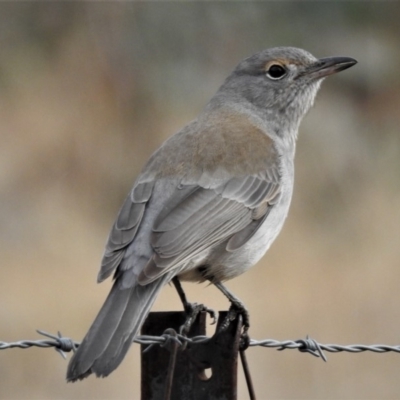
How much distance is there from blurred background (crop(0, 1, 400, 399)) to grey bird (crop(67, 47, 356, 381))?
11.1ft

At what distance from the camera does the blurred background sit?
33.8ft

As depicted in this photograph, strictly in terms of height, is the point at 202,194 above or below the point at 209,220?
above

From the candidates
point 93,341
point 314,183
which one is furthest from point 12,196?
point 93,341

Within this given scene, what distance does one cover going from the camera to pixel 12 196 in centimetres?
1303

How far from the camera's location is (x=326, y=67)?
7.13 m

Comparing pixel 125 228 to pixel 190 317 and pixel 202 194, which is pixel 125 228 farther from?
pixel 190 317

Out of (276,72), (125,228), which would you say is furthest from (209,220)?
(276,72)

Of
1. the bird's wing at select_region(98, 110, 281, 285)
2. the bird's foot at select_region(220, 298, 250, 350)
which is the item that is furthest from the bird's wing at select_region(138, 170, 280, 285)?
the bird's foot at select_region(220, 298, 250, 350)

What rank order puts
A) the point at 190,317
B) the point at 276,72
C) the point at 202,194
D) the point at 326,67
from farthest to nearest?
the point at 276,72 < the point at 326,67 < the point at 202,194 < the point at 190,317

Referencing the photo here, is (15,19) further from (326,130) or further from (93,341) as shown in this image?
(93,341)

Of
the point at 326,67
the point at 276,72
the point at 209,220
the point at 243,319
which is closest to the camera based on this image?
the point at 243,319

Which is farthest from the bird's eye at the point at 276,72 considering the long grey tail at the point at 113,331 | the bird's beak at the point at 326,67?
the long grey tail at the point at 113,331

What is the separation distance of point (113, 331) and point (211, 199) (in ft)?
4.56

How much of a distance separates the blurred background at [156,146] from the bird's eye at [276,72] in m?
3.39
